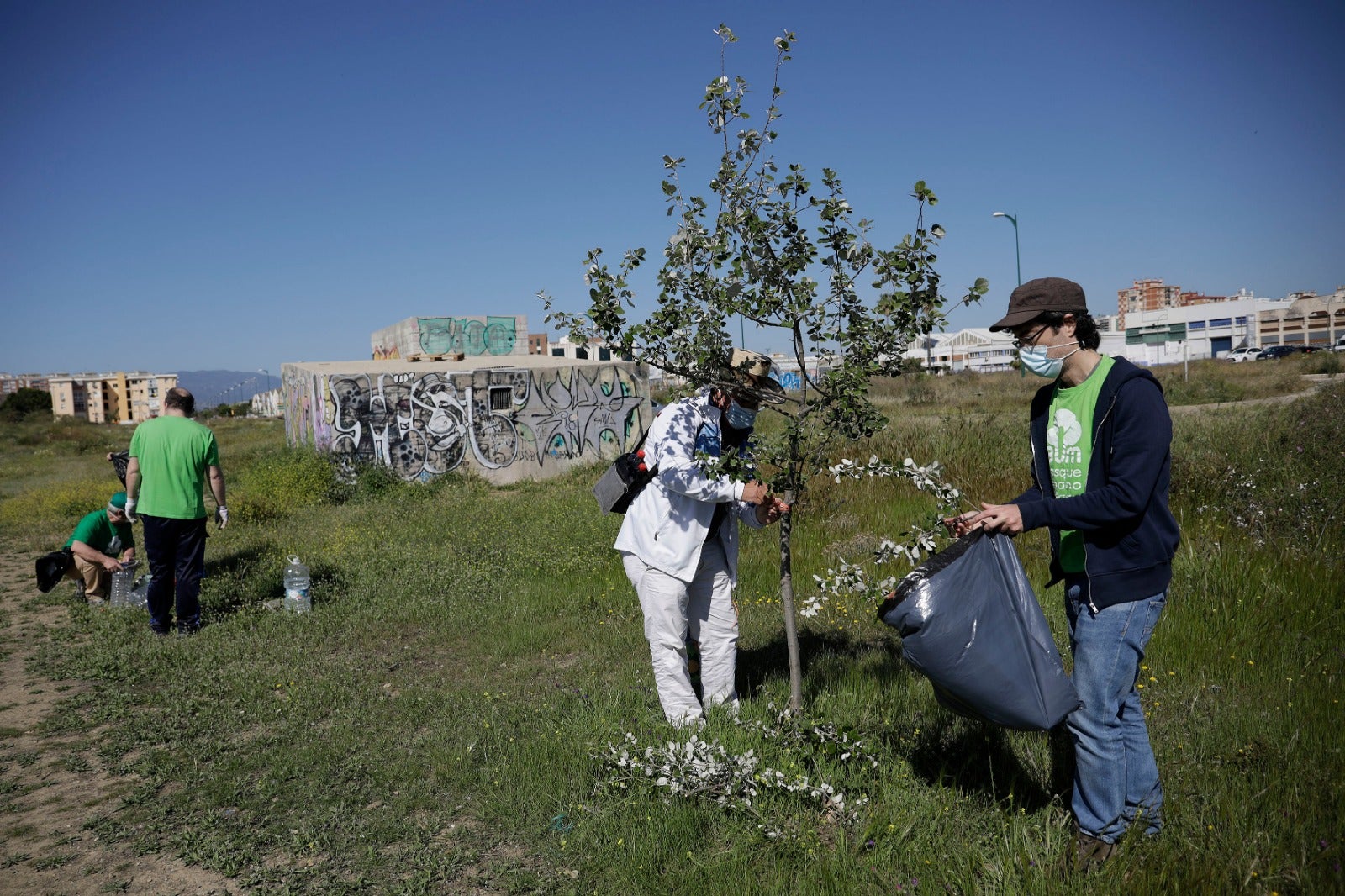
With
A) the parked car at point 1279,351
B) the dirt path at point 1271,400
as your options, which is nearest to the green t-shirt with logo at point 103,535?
the dirt path at point 1271,400

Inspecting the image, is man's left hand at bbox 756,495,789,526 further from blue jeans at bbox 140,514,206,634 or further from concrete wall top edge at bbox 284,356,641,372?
concrete wall top edge at bbox 284,356,641,372

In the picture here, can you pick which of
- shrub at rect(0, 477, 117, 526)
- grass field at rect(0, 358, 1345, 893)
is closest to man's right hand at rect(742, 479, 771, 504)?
grass field at rect(0, 358, 1345, 893)

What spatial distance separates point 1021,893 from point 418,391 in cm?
1484

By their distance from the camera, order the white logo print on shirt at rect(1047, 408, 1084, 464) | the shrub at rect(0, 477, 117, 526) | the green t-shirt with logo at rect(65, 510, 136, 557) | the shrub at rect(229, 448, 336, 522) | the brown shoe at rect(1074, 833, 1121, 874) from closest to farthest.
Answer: the brown shoe at rect(1074, 833, 1121, 874) < the white logo print on shirt at rect(1047, 408, 1084, 464) < the green t-shirt with logo at rect(65, 510, 136, 557) < the shrub at rect(229, 448, 336, 522) < the shrub at rect(0, 477, 117, 526)

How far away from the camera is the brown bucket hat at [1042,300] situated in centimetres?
297

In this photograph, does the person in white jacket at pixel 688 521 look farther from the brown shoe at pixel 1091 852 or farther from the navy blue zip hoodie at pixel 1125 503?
the brown shoe at pixel 1091 852

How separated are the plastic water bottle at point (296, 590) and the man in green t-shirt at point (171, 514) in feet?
2.32

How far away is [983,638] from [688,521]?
1585 millimetres

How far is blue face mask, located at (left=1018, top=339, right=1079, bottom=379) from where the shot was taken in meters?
3.02

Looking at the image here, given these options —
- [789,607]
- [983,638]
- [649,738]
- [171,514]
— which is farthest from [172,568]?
[983,638]

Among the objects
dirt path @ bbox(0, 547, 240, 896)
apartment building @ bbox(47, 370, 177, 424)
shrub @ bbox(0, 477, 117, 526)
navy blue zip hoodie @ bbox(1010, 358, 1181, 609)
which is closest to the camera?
navy blue zip hoodie @ bbox(1010, 358, 1181, 609)

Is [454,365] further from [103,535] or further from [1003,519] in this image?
[1003,519]

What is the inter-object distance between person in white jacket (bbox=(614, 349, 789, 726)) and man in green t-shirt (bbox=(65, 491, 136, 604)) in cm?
676

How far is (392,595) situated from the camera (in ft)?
26.4
